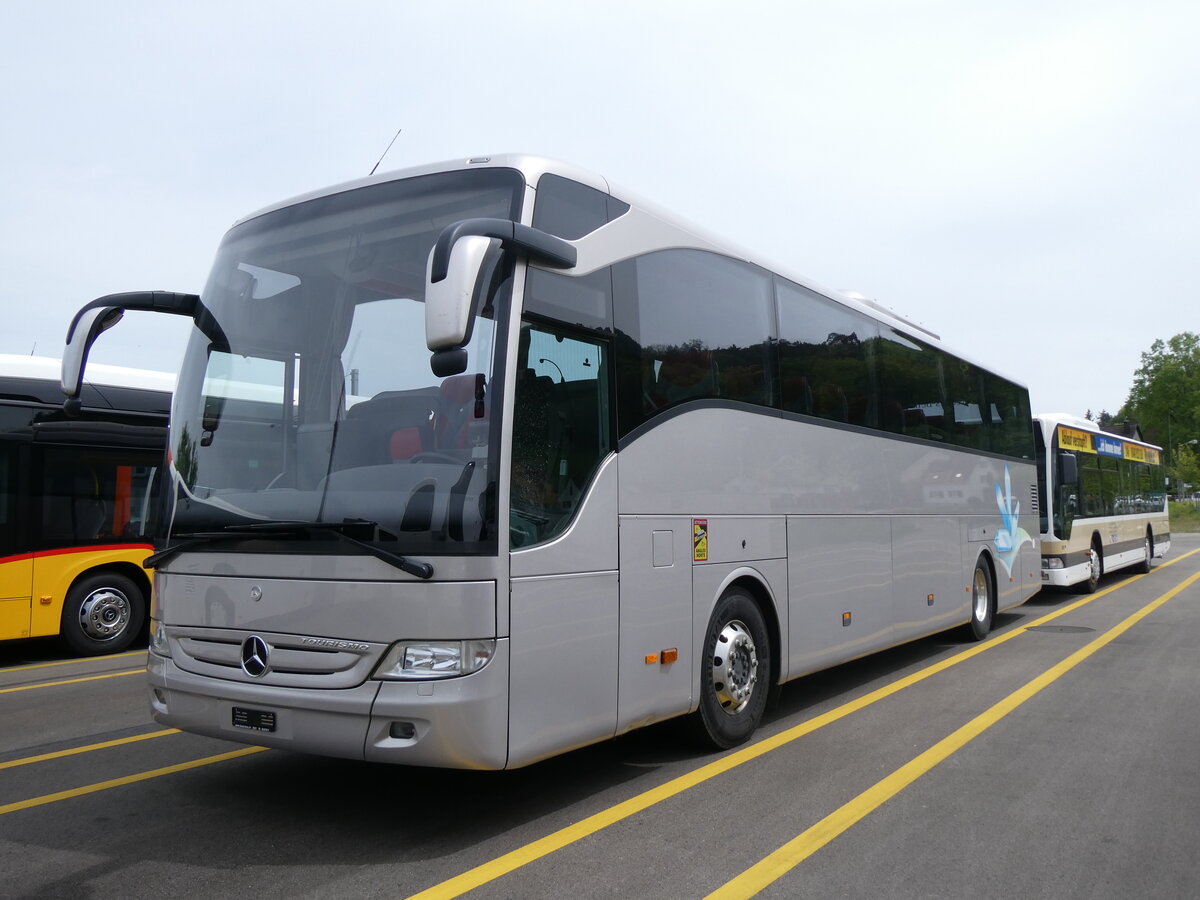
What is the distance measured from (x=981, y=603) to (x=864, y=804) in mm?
7551

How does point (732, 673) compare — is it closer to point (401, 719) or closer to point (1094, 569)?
point (401, 719)

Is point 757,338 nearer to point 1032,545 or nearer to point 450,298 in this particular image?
point 450,298

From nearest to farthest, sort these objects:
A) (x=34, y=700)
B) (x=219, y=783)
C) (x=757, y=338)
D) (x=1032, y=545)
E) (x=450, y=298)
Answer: (x=450, y=298) < (x=219, y=783) < (x=757, y=338) < (x=34, y=700) < (x=1032, y=545)

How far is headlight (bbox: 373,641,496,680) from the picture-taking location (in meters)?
4.40

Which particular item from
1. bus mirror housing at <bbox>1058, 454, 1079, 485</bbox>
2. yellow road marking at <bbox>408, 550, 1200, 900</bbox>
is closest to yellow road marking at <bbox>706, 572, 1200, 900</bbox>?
yellow road marking at <bbox>408, 550, 1200, 900</bbox>

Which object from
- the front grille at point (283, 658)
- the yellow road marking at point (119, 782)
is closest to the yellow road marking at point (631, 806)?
the front grille at point (283, 658)

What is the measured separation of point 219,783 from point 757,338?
178 inches

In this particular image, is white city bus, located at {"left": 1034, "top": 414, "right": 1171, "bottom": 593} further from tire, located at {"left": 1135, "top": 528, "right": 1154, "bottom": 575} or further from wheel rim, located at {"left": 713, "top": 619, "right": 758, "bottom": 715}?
wheel rim, located at {"left": 713, "top": 619, "right": 758, "bottom": 715}

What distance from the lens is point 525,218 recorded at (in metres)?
4.88

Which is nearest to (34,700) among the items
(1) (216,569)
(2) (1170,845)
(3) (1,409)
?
(3) (1,409)

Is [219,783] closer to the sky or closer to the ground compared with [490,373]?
closer to the ground

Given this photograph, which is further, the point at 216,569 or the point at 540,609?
the point at 216,569

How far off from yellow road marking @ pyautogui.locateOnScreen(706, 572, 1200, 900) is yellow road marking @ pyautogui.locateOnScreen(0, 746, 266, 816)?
9.02 ft

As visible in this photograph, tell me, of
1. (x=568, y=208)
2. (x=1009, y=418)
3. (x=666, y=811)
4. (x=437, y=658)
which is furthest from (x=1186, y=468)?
(x=437, y=658)
